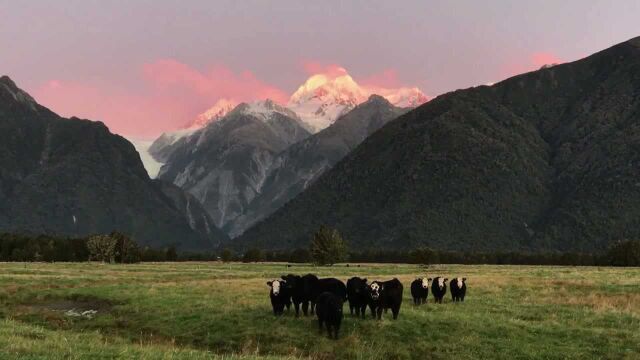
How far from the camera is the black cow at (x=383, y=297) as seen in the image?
31.4 metres

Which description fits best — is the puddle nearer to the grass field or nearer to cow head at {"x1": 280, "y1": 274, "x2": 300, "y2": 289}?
the grass field

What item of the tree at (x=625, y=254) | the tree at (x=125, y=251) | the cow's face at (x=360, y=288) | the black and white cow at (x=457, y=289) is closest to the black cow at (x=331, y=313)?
the cow's face at (x=360, y=288)

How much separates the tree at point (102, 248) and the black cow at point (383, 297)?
128208mm

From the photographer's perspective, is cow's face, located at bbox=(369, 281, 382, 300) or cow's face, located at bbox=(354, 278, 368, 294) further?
cow's face, located at bbox=(354, 278, 368, 294)

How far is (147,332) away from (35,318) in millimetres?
8410

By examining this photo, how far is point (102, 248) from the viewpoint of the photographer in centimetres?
14950

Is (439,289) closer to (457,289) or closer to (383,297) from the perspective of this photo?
(457,289)

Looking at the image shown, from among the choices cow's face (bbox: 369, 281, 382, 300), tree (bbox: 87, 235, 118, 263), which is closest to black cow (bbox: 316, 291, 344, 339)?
cow's face (bbox: 369, 281, 382, 300)

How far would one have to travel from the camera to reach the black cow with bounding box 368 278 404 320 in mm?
31367

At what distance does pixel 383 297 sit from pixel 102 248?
132 metres

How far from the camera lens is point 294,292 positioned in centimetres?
3434

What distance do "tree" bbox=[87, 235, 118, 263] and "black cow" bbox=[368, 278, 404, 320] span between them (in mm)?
128208

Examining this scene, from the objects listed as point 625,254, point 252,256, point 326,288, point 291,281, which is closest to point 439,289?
point 326,288

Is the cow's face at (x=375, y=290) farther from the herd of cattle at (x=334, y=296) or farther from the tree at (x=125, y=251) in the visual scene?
the tree at (x=125, y=251)
